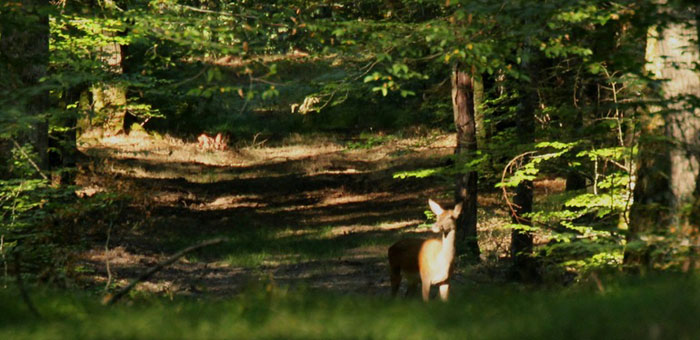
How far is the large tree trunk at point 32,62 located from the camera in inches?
344

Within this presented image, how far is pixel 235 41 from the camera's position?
9727 mm

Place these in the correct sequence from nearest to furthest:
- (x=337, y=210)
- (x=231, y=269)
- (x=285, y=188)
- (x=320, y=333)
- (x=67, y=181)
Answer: (x=320, y=333), (x=231, y=269), (x=67, y=181), (x=337, y=210), (x=285, y=188)

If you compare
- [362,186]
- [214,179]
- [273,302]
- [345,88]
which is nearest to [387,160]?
[362,186]

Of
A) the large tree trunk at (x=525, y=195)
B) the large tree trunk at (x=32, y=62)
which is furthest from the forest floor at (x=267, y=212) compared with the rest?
the large tree trunk at (x=32, y=62)

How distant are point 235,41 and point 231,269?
27.0 feet

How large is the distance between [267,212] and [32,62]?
16.2 metres

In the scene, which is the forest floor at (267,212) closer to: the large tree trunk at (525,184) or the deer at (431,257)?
the large tree trunk at (525,184)

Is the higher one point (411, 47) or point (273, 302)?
point (411, 47)

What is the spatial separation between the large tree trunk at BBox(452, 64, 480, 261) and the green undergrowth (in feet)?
33.1

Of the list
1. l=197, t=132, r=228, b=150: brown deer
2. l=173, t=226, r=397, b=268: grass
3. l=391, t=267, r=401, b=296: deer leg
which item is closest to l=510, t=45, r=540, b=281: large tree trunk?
l=391, t=267, r=401, b=296: deer leg

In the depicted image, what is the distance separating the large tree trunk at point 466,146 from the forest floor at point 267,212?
563 millimetres

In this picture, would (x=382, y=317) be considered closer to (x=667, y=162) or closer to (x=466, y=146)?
(x=667, y=162)

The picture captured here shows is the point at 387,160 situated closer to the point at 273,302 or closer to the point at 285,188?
the point at 285,188

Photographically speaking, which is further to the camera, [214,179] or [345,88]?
[214,179]
